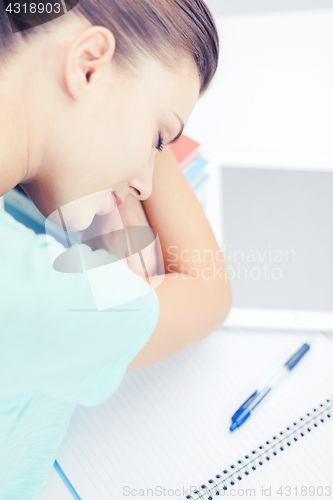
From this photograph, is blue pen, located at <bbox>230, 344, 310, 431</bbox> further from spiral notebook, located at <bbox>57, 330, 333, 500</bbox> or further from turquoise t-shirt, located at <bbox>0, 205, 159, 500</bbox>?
turquoise t-shirt, located at <bbox>0, 205, 159, 500</bbox>

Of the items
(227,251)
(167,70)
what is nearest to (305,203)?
(227,251)

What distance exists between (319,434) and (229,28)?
80 cm

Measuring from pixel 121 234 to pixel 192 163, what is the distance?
0.79 ft

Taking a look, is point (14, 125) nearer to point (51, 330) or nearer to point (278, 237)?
point (51, 330)

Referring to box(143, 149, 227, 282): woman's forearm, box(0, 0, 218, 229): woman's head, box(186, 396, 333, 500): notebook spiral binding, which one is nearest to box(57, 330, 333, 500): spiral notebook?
box(186, 396, 333, 500): notebook spiral binding

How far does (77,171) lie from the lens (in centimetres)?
35

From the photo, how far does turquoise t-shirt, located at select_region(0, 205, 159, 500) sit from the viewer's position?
0.26m

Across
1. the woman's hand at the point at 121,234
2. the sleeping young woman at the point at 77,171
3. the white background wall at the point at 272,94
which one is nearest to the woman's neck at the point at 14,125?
the sleeping young woman at the point at 77,171


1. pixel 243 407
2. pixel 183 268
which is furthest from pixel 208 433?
pixel 183 268

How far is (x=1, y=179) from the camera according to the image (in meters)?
0.32

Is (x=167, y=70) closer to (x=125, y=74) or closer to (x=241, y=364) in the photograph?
(x=125, y=74)

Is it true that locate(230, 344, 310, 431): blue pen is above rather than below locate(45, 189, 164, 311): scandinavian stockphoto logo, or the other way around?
below

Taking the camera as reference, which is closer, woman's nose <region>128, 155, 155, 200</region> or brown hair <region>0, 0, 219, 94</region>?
brown hair <region>0, 0, 219, 94</region>

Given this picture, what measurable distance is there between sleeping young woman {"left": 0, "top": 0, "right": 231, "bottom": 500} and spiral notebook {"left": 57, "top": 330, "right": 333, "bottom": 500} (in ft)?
0.18
